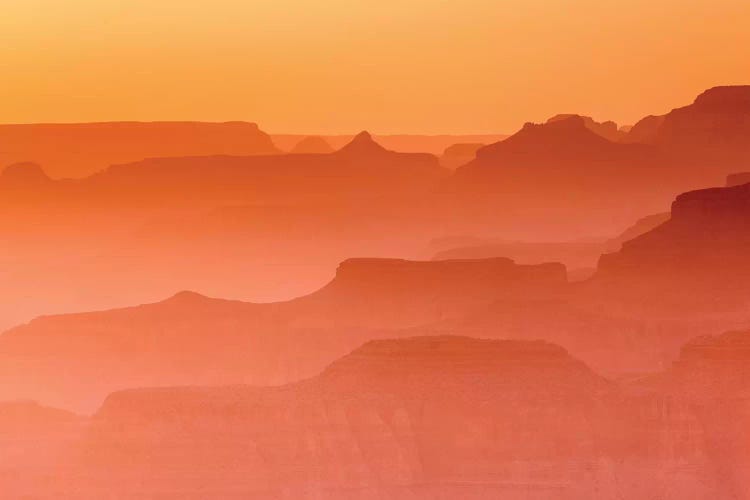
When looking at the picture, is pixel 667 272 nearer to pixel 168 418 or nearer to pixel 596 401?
pixel 596 401

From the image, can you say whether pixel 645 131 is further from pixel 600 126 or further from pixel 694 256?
pixel 694 256

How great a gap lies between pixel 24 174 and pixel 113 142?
0.33 metres

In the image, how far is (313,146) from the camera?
4844 millimetres

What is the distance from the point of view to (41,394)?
470 cm

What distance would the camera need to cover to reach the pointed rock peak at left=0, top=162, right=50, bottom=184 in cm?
487

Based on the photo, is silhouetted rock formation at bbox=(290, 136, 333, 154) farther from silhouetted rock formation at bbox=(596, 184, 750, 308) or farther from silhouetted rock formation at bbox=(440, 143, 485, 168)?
silhouetted rock formation at bbox=(596, 184, 750, 308)

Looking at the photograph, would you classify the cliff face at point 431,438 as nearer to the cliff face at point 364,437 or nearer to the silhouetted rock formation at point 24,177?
the cliff face at point 364,437

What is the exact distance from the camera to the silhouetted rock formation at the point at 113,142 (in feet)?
15.9

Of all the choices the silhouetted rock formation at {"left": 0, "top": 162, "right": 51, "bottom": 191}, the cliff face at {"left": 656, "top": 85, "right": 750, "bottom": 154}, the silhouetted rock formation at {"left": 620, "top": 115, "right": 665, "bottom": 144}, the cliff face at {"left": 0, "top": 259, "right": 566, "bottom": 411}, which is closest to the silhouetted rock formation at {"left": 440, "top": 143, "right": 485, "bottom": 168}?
the cliff face at {"left": 0, "top": 259, "right": 566, "bottom": 411}

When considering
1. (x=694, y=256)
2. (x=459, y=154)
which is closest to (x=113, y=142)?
(x=459, y=154)

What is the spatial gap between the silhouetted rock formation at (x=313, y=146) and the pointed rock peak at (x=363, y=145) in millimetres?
63

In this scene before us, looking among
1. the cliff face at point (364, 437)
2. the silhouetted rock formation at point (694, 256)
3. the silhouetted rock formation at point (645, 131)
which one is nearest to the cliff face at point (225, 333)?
the cliff face at point (364, 437)

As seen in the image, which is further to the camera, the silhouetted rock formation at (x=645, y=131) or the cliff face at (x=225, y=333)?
the silhouetted rock formation at (x=645, y=131)

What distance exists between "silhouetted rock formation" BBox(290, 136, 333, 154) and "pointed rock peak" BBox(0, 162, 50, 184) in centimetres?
86
